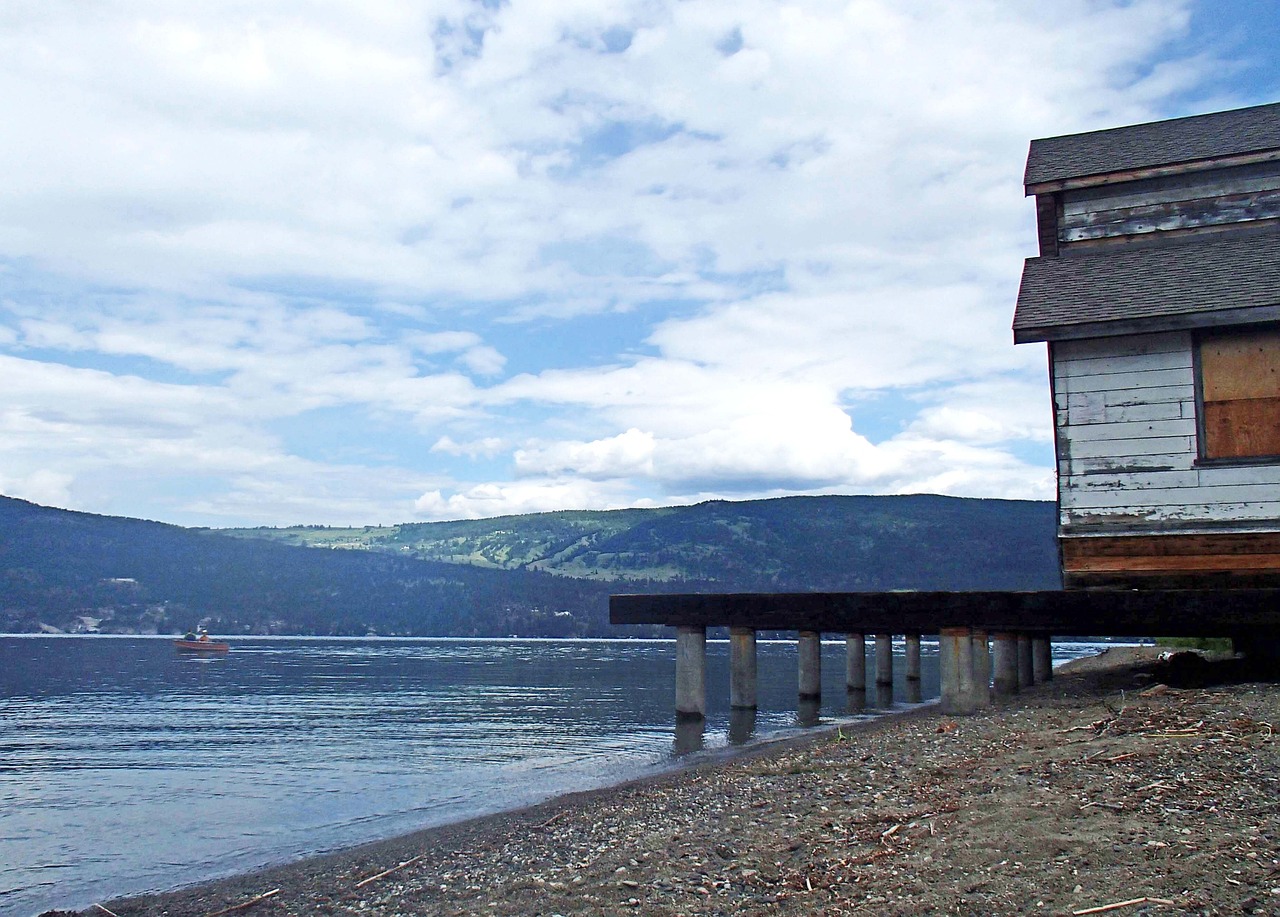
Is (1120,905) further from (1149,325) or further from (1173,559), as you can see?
(1149,325)

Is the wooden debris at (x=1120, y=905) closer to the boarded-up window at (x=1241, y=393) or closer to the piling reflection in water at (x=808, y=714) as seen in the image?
the boarded-up window at (x=1241, y=393)

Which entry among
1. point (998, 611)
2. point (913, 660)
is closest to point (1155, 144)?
point (998, 611)

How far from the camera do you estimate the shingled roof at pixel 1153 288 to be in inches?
558

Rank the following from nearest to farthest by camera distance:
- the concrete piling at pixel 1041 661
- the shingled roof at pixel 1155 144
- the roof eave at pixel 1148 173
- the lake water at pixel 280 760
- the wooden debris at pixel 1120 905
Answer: the wooden debris at pixel 1120 905
the lake water at pixel 280 760
the roof eave at pixel 1148 173
the shingled roof at pixel 1155 144
the concrete piling at pixel 1041 661

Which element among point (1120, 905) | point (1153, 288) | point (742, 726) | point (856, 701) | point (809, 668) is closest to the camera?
point (1120, 905)

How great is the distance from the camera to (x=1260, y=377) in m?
14.2

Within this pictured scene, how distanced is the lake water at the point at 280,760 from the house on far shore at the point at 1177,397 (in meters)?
9.64

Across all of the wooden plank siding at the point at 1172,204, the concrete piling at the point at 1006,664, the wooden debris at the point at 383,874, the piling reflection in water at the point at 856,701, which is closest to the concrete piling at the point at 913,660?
the piling reflection in water at the point at 856,701

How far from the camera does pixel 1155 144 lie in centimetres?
1816

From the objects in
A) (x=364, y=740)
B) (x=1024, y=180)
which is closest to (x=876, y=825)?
(x=1024, y=180)

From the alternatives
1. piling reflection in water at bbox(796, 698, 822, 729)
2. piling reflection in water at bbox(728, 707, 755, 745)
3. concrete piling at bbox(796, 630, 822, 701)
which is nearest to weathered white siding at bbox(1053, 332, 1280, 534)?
piling reflection in water at bbox(728, 707, 755, 745)

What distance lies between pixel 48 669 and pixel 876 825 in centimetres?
8157

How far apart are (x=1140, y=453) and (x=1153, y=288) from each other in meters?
2.56

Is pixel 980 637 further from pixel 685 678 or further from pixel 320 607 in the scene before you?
pixel 320 607
